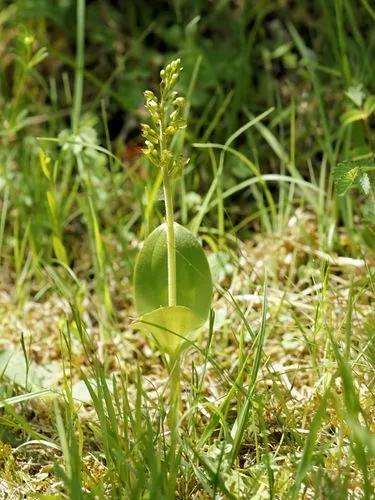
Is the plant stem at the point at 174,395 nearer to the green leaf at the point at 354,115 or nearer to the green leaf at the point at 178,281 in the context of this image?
the green leaf at the point at 178,281

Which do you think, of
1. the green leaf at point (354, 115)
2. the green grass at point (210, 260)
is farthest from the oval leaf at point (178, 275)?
the green leaf at point (354, 115)

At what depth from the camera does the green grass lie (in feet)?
4.36

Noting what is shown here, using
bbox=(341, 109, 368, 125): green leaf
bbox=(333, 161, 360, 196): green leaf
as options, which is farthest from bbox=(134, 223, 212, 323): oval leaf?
bbox=(341, 109, 368, 125): green leaf

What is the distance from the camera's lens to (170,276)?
4.82 feet

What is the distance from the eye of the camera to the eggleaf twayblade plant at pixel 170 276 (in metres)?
1.44

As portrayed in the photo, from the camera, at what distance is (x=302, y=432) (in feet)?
4.79

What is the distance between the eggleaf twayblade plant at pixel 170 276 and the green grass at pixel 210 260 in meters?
0.07

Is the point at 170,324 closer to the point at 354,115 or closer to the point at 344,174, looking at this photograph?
the point at 344,174

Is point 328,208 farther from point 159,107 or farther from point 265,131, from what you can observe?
point 159,107

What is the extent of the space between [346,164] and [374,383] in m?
0.42

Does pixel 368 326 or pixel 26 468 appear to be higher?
pixel 368 326

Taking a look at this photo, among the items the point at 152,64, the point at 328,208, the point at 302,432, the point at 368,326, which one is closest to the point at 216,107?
the point at 152,64

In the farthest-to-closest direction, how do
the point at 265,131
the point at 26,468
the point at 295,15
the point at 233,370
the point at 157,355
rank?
the point at 295,15 → the point at 265,131 → the point at 157,355 → the point at 233,370 → the point at 26,468

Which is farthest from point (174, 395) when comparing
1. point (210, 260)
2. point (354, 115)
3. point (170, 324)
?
point (354, 115)
